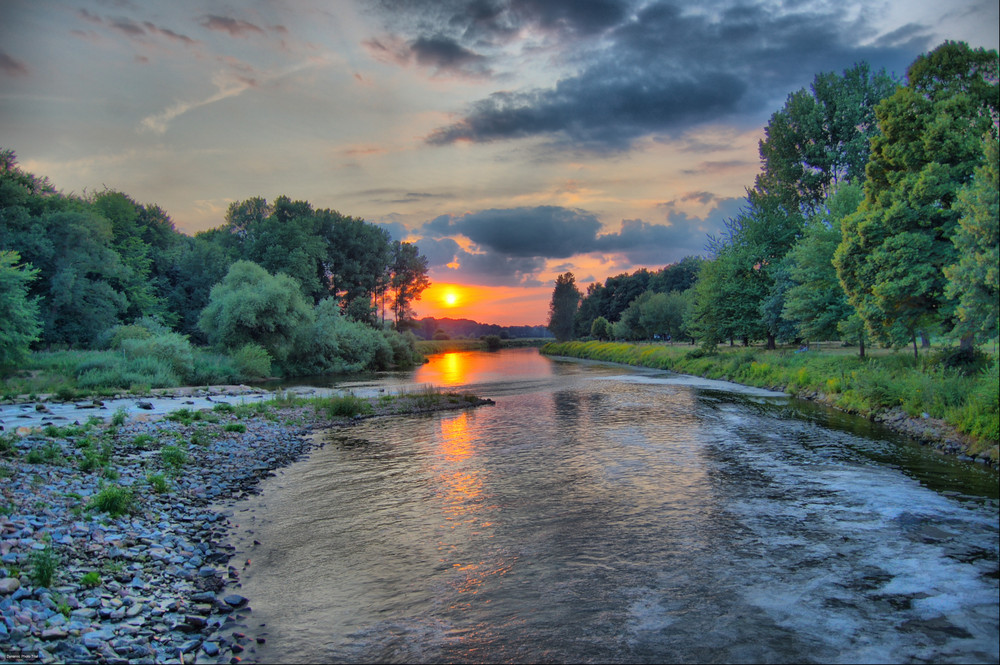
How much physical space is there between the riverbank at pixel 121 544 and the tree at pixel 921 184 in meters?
24.0

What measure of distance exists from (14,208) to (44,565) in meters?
49.2

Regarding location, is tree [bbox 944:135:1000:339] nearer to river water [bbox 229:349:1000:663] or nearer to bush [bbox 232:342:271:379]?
river water [bbox 229:349:1000:663]

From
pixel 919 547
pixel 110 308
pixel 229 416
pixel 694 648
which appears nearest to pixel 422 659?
pixel 694 648

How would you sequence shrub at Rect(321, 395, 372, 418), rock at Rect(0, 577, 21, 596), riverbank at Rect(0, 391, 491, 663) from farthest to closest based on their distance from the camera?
shrub at Rect(321, 395, 372, 418), rock at Rect(0, 577, 21, 596), riverbank at Rect(0, 391, 491, 663)

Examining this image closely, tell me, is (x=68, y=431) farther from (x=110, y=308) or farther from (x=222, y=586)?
(x=110, y=308)

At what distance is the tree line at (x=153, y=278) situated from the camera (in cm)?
4138

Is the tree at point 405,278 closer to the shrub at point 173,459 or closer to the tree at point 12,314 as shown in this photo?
the tree at point 12,314

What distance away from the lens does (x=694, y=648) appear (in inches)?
278

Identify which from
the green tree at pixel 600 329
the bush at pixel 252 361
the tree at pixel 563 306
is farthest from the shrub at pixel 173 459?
the tree at pixel 563 306

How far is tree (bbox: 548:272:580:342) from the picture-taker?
441 ft

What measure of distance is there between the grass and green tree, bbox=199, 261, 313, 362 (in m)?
37.7

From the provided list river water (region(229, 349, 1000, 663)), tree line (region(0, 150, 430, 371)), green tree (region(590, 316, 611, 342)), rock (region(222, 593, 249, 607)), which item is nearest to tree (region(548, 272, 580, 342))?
green tree (region(590, 316, 611, 342))

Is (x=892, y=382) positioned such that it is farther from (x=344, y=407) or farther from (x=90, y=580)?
(x=90, y=580)

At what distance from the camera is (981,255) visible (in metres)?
14.7
